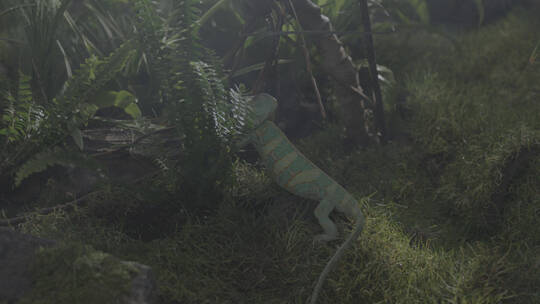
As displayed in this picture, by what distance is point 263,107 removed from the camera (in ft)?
7.77

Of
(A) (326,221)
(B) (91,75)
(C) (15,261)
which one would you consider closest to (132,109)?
(B) (91,75)

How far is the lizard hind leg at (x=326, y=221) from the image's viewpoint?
6.47 feet

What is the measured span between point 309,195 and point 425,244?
73 cm

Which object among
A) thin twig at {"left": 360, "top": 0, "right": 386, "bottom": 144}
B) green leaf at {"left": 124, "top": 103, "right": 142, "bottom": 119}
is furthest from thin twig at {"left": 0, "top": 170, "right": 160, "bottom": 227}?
thin twig at {"left": 360, "top": 0, "right": 386, "bottom": 144}

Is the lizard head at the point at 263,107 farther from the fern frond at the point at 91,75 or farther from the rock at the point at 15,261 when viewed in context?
the rock at the point at 15,261

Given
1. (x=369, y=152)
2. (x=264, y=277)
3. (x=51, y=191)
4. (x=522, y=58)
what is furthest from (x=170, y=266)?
(x=522, y=58)

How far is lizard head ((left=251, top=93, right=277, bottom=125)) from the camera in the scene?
231 cm

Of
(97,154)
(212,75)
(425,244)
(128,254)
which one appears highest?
(212,75)

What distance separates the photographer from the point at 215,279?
1801mm

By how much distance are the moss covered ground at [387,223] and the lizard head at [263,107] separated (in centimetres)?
41

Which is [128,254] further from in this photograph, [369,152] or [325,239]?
[369,152]

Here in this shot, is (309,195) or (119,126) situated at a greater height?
(119,126)

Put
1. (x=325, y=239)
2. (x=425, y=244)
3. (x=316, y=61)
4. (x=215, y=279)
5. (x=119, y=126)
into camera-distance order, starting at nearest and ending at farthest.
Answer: (x=215, y=279), (x=325, y=239), (x=425, y=244), (x=119, y=126), (x=316, y=61)

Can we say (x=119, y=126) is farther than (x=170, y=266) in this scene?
Yes
